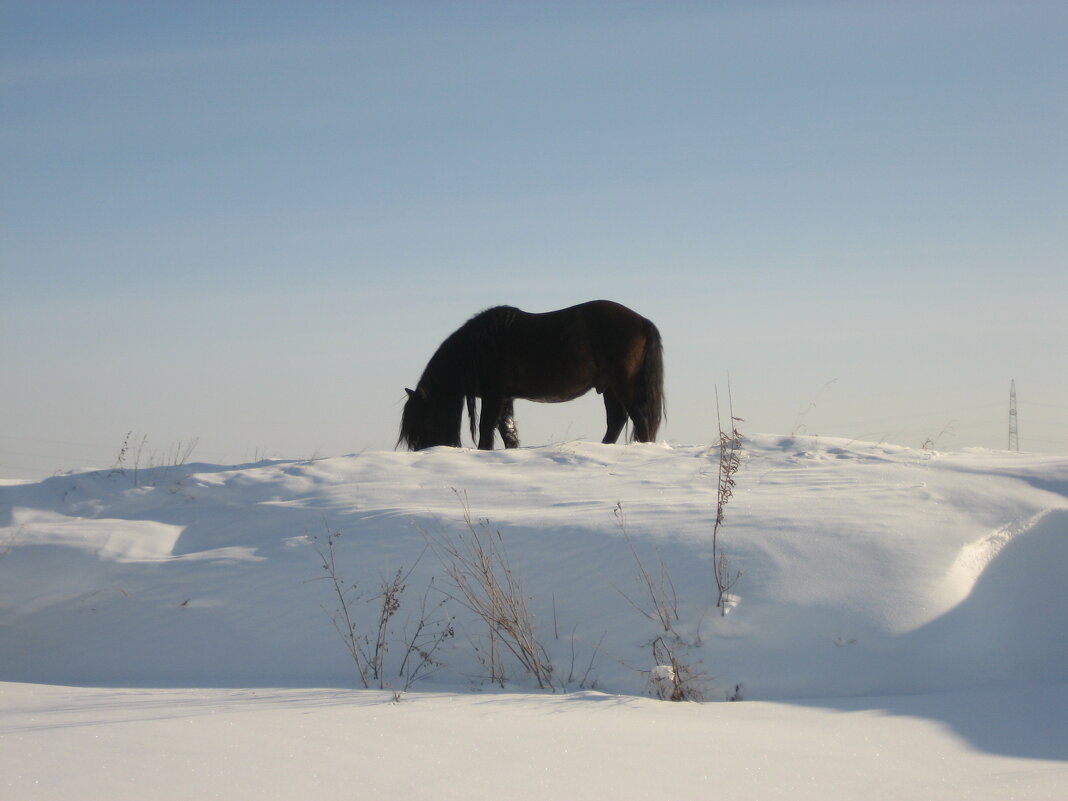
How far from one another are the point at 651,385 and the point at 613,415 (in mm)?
583

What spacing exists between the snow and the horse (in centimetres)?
313

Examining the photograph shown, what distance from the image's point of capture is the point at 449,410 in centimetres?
948

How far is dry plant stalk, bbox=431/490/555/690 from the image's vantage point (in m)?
3.66

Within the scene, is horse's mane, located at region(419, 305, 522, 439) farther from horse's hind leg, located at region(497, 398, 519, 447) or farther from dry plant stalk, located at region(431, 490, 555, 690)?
dry plant stalk, located at region(431, 490, 555, 690)

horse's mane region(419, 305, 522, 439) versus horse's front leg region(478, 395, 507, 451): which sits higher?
horse's mane region(419, 305, 522, 439)

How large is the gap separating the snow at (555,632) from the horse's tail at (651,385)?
3.01m

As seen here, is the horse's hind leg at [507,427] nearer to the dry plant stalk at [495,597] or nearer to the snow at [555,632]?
the snow at [555,632]

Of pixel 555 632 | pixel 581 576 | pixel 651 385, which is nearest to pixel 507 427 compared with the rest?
pixel 651 385

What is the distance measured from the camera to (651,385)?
934cm

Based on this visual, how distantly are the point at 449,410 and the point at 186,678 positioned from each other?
18.9 ft

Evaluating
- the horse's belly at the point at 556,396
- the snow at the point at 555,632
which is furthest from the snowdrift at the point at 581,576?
the horse's belly at the point at 556,396

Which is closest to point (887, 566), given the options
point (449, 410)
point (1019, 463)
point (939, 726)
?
point (939, 726)

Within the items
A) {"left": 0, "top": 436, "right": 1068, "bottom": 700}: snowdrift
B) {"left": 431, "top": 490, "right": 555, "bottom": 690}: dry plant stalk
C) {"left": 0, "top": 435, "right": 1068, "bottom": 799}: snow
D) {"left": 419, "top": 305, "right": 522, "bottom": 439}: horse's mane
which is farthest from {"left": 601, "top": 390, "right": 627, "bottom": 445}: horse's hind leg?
{"left": 431, "top": 490, "right": 555, "bottom": 690}: dry plant stalk

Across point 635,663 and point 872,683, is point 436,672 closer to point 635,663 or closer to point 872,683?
point 635,663
